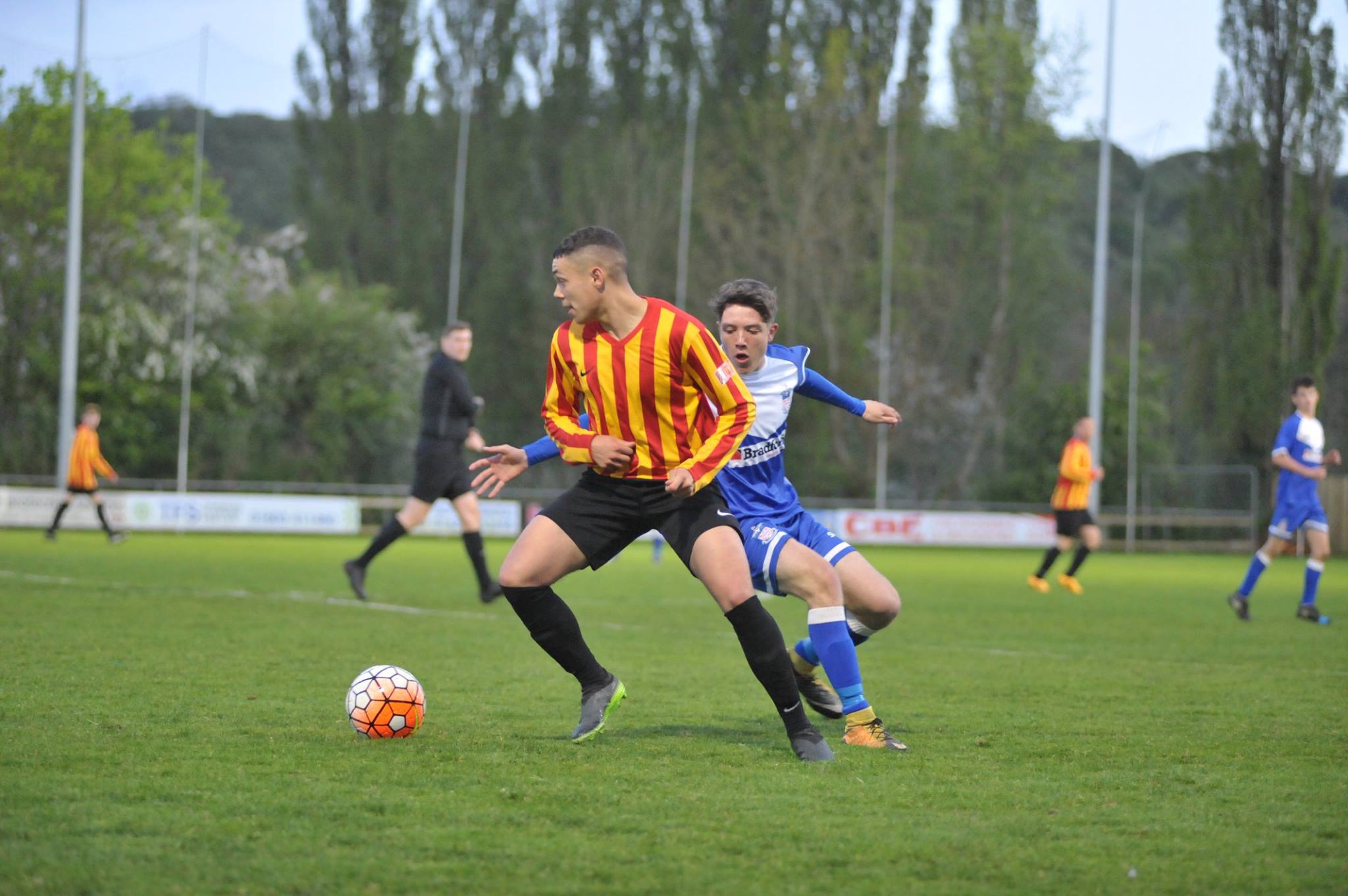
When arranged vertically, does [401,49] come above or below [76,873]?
above

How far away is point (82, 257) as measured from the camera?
32719 millimetres

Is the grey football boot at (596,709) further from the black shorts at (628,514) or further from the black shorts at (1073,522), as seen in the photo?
the black shorts at (1073,522)

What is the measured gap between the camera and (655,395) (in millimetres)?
5496

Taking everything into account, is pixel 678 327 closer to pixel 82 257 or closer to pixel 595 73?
pixel 82 257

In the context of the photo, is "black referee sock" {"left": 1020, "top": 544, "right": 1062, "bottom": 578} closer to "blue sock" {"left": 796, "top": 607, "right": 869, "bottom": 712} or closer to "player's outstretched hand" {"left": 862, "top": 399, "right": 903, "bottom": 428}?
"player's outstretched hand" {"left": 862, "top": 399, "right": 903, "bottom": 428}

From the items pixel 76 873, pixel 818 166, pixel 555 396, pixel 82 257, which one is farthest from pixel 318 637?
pixel 818 166

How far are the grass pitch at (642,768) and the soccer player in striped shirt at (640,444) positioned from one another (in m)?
0.60

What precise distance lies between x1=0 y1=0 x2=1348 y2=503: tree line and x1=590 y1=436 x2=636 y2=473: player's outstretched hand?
2620 centimetres

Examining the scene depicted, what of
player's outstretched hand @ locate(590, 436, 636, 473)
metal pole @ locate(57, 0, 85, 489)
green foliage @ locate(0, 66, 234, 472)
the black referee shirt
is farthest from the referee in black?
green foliage @ locate(0, 66, 234, 472)

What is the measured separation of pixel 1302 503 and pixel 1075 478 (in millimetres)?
4019

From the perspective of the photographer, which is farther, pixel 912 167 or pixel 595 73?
pixel 595 73

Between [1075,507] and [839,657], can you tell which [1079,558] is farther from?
[839,657]

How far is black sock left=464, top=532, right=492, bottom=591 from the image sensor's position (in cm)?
1251

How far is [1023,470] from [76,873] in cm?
3304
